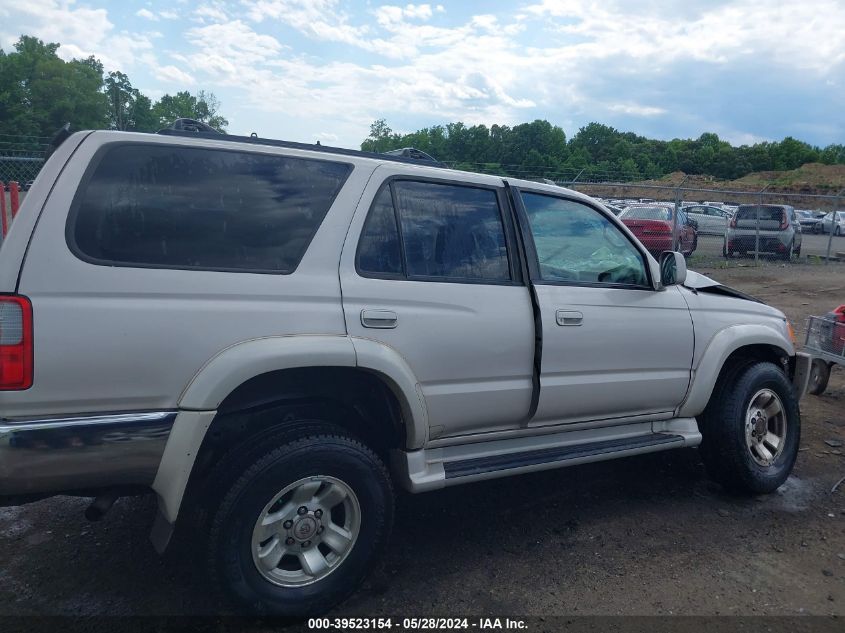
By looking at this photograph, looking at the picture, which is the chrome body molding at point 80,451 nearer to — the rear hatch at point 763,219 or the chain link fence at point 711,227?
the chain link fence at point 711,227

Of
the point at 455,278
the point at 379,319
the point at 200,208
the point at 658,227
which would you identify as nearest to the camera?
the point at 200,208

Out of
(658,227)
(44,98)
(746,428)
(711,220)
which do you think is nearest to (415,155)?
(746,428)

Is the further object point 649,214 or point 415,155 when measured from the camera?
point 649,214

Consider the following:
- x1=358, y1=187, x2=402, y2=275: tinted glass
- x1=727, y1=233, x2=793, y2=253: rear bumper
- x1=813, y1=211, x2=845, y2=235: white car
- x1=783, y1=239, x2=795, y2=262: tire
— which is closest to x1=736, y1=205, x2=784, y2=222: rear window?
x1=727, y1=233, x2=793, y2=253: rear bumper

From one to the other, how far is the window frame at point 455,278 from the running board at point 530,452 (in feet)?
2.79

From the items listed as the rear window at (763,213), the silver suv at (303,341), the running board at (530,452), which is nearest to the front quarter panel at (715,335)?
the silver suv at (303,341)

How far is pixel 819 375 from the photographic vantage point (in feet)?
21.2

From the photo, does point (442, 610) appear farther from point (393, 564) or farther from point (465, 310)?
point (465, 310)

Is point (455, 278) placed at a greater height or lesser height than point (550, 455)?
greater

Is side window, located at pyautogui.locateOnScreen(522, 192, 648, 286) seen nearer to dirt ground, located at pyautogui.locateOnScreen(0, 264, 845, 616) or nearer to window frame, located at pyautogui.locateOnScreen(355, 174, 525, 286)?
window frame, located at pyautogui.locateOnScreen(355, 174, 525, 286)

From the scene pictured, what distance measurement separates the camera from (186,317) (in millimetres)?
2635

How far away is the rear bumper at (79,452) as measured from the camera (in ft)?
7.85

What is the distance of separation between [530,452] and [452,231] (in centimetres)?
127

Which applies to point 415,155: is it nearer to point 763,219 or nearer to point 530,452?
point 530,452
